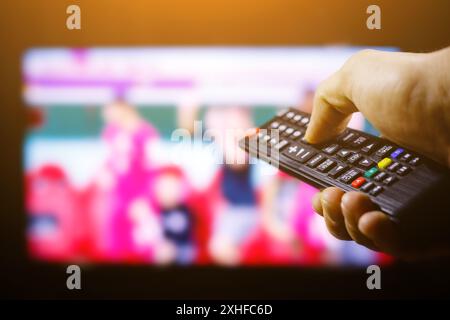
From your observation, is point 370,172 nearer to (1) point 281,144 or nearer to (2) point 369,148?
(2) point 369,148

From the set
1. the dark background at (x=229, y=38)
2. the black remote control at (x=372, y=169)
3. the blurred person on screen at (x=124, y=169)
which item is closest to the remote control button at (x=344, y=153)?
the black remote control at (x=372, y=169)

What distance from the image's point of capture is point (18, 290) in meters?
1.32

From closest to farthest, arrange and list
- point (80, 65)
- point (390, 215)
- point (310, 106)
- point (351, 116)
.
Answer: point (390, 215) → point (351, 116) → point (310, 106) → point (80, 65)

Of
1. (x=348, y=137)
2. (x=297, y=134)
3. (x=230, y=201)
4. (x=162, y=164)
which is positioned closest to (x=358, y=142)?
(x=348, y=137)

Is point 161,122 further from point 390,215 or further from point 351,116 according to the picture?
point 390,215

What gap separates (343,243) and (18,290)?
83 cm

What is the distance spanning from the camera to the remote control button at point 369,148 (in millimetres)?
960

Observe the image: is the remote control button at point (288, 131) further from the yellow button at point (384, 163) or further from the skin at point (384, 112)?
the yellow button at point (384, 163)

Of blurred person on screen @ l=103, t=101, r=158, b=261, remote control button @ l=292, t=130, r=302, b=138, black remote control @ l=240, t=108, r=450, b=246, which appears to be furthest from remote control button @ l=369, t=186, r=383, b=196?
blurred person on screen @ l=103, t=101, r=158, b=261

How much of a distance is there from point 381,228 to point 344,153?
170mm

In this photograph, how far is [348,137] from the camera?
1.01 meters

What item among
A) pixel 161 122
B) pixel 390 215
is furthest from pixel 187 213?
pixel 390 215

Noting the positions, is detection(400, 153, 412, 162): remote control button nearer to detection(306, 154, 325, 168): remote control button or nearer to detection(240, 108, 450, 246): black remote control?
detection(240, 108, 450, 246): black remote control
